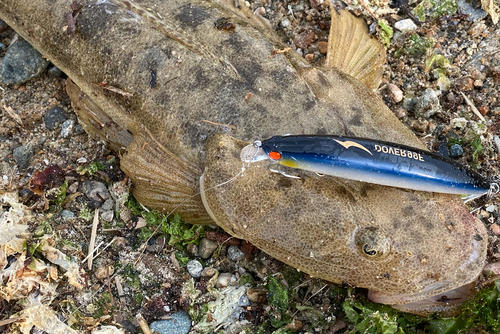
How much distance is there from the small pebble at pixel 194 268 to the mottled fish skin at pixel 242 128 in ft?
1.51

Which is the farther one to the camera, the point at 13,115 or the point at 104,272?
the point at 13,115

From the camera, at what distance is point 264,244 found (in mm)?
4133

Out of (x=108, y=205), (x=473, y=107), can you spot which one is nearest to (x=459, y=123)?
(x=473, y=107)

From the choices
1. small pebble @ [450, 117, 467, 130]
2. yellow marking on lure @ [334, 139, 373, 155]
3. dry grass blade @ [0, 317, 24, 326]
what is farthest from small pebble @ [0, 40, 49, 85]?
small pebble @ [450, 117, 467, 130]

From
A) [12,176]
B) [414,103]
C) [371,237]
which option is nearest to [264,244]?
[371,237]

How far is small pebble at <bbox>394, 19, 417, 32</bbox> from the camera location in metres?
5.66

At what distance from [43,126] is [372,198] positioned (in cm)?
373

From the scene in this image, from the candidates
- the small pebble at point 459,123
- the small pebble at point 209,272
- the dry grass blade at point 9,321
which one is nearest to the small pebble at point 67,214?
the dry grass blade at point 9,321

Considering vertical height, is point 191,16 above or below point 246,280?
above

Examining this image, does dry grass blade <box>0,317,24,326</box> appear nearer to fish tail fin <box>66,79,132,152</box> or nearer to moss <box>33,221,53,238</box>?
moss <box>33,221,53,238</box>

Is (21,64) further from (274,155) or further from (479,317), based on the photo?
(479,317)

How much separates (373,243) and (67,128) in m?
3.54

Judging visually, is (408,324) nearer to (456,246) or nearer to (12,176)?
(456,246)

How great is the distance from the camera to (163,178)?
4602 millimetres
